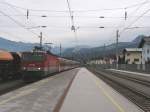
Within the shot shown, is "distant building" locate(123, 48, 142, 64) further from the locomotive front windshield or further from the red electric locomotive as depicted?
the red electric locomotive

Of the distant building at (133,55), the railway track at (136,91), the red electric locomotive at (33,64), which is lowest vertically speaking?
the railway track at (136,91)

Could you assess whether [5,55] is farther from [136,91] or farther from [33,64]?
[136,91]

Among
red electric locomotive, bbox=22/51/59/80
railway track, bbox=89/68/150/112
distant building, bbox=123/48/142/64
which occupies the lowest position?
railway track, bbox=89/68/150/112

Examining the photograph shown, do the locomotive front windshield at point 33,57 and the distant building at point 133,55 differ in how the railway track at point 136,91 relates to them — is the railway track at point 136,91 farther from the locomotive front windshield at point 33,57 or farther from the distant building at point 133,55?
the distant building at point 133,55

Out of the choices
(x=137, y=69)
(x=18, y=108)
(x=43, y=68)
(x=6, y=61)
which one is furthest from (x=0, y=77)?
(x=137, y=69)

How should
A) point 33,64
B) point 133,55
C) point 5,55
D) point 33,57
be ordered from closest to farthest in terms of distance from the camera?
point 5,55, point 33,64, point 33,57, point 133,55

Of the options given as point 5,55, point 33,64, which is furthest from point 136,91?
point 5,55

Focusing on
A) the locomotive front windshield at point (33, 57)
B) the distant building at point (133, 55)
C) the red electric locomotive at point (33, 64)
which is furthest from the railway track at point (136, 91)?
the distant building at point (133, 55)

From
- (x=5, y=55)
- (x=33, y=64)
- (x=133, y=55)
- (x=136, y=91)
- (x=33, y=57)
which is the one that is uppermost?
(x=133, y=55)

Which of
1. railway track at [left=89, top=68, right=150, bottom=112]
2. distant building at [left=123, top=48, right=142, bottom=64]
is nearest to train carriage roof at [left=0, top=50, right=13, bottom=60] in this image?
railway track at [left=89, top=68, right=150, bottom=112]

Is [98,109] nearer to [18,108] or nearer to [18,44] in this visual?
[18,108]

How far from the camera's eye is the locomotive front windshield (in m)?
35.9

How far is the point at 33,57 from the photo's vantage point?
36.1 m

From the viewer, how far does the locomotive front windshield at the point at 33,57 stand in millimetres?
35906
